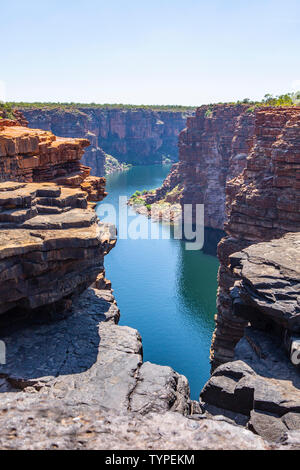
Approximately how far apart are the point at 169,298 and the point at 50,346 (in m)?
37.0

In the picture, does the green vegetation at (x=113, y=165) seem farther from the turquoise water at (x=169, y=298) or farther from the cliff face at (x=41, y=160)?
the cliff face at (x=41, y=160)

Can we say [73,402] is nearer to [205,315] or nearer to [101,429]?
[101,429]

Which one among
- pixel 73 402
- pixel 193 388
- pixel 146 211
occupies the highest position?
pixel 73 402

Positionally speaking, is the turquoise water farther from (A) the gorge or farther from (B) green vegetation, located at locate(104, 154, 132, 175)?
(B) green vegetation, located at locate(104, 154, 132, 175)

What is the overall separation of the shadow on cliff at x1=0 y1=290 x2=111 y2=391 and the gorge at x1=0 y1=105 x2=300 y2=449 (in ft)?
0.22

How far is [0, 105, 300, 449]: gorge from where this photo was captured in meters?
9.16

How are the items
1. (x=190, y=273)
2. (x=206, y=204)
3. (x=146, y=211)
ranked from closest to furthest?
(x=190, y=273)
(x=206, y=204)
(x=146, y=211)

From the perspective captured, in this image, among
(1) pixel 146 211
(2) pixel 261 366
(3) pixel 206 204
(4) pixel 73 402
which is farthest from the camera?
(1) pixel 146 211

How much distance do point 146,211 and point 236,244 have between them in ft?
224

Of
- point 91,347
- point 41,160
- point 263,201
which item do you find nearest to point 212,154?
point 263,201

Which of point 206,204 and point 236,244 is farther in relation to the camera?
point 206,204

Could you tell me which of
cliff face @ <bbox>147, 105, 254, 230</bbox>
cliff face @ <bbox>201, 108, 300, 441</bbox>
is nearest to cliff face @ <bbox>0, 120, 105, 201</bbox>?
cliff face @ <bbox>201, 108, 300, 441</bbox>
